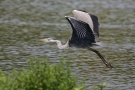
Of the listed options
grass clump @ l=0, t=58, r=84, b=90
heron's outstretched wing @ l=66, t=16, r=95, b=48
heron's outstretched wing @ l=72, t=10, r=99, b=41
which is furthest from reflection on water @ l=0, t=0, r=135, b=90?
grass clump @ l=0, t=58, r=84, b=90

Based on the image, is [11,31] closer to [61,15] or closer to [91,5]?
[61,15]

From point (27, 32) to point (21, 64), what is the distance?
5733 millimetres

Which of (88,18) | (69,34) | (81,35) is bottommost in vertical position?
(69,34)

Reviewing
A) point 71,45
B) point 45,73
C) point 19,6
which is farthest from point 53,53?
point 19,6

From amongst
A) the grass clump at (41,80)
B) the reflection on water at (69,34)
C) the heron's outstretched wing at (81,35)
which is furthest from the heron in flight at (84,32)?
the grass clump at (41,80)

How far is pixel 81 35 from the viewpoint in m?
11.2

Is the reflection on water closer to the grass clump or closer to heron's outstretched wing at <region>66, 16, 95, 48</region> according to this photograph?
heron's outstretched wing at <region>66, 16, 95, 48</region>

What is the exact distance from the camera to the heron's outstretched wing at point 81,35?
1059cm

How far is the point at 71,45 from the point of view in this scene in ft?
→ 39.0

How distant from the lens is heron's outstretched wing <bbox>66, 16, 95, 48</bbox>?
10589 millimetres

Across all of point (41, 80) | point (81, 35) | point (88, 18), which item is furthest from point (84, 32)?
point (41, 80)

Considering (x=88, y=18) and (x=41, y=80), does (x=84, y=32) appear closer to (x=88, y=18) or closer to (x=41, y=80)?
(x=88, y=18)

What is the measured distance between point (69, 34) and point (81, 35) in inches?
265

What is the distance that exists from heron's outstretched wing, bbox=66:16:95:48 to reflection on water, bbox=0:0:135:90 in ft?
2.55
